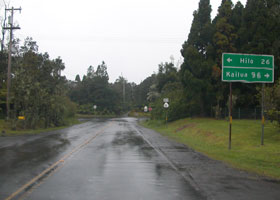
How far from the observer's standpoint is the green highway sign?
17.2m

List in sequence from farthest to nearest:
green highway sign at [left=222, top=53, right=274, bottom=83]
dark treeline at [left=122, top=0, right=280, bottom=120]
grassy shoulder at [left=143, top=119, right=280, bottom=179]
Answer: dark treeline at [left=122, top=0, right=280, bottom=120], green highway sign at [left=222, top=53, right=274, bottom=83], grassy shoulder at [left=143, top=119, right=280, bottom=179]

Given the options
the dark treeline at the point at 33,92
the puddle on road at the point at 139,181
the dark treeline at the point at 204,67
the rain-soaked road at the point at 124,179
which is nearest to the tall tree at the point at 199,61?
the dark treeline at the point at 204,67

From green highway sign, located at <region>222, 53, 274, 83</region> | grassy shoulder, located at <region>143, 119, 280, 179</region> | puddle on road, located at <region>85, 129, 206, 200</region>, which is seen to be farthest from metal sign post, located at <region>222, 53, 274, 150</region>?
puddle on road, located at <region>85, 129, 206, 200</region>

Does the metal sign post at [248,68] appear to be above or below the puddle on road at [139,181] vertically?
above

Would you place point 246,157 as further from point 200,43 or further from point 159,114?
point 159,114

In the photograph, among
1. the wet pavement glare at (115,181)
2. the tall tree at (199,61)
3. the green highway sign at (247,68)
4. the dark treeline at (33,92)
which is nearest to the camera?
the wet pavement glare at (115,181)

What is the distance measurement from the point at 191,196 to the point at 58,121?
3430 centimetres

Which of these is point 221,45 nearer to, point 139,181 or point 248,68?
point 248,68

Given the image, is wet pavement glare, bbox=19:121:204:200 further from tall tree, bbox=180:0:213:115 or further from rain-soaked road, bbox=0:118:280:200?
tall tree, bbox=180:0:213:115

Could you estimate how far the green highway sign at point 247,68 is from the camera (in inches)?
679

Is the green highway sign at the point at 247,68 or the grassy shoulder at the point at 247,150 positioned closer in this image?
the grassy shoulder at the point at 247,150

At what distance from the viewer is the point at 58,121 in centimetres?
3950

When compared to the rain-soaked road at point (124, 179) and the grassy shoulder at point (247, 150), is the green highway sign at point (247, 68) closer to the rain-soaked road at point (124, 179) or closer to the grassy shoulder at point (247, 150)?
the grassy shoulder at point (247, 150)

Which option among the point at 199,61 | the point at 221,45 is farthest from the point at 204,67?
the point at 221,45
